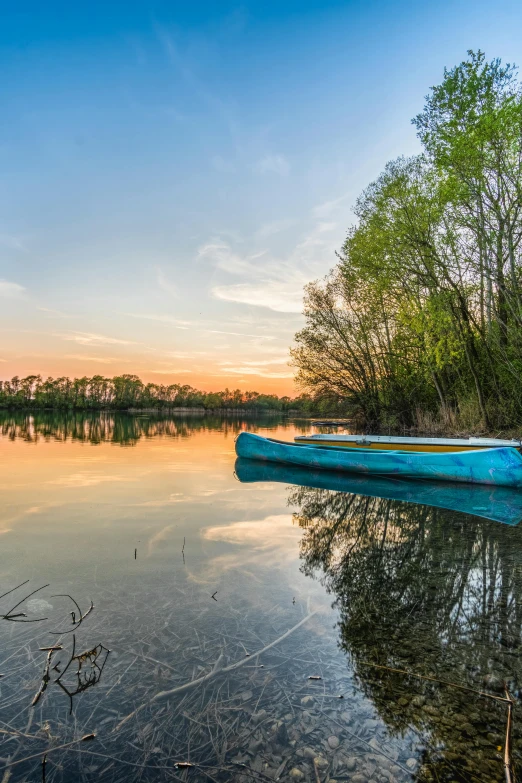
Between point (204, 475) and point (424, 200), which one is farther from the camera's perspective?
point (424, 200)

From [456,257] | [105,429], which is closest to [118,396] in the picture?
[105,429]

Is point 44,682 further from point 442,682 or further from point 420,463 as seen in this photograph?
point 420,463

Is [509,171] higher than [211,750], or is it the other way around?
[509,171]

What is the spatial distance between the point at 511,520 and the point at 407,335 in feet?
32.0

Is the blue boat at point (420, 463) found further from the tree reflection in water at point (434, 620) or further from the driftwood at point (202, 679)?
the driftwood at point (202, 679)

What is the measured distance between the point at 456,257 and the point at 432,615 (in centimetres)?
1099

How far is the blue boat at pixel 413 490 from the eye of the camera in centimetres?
624

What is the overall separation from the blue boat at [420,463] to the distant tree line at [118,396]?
75858 mm

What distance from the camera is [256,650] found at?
7.73 feet

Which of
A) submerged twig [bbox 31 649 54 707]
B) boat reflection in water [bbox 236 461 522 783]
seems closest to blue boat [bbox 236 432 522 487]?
boat reflection in water [bbox 236 461 522 783]

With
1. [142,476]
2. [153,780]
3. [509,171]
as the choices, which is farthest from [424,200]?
[153,780]

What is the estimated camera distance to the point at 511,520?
18.1 ft

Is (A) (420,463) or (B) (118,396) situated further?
(B) (118,396)

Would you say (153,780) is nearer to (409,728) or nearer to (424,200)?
(409,728)
